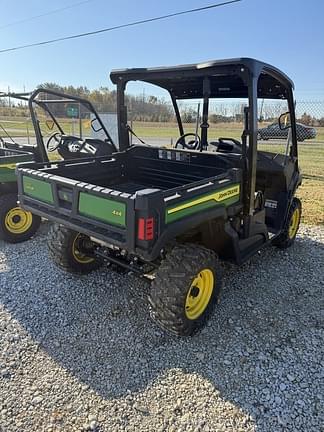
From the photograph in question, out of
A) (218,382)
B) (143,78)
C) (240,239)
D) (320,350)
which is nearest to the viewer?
(218,382)

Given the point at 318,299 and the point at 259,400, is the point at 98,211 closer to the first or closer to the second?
the point at 259,400

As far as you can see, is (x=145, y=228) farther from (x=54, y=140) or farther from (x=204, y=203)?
(x=54, y=140)

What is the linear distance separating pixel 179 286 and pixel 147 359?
1.93ft

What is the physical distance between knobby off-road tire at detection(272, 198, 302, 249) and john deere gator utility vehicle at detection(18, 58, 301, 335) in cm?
2

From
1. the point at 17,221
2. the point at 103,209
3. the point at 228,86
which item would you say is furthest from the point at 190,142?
the point at 17,221

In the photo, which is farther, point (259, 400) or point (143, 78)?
point (143, 78)

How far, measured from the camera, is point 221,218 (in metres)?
2.92

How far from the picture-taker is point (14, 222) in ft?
15.2

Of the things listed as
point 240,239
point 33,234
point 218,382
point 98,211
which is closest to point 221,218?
point 240,239

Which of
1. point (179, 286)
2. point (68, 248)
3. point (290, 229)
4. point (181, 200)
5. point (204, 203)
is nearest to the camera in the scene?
point (181, 200)

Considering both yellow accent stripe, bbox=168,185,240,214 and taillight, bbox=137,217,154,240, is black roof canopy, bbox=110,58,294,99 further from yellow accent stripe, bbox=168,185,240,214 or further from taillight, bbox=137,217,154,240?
taillight, bbox=137,217,154,240

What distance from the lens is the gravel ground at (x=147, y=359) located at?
2.09 metres

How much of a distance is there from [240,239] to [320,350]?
112 cm

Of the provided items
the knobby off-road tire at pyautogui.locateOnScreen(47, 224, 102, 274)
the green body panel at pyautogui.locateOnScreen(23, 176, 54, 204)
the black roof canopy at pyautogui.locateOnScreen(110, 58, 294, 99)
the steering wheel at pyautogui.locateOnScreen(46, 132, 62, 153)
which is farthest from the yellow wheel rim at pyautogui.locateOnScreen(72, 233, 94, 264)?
the steering wheel at pyautogui.locateOnScreen(46, 132, 62, 153)
